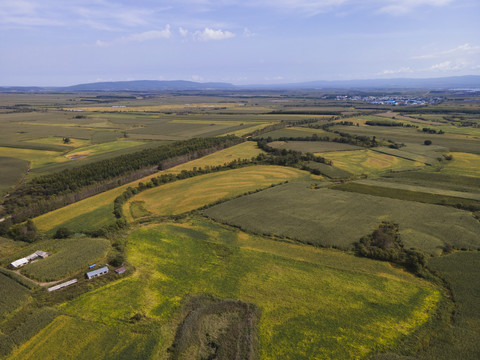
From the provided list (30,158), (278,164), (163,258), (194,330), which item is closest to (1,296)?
(163,258)

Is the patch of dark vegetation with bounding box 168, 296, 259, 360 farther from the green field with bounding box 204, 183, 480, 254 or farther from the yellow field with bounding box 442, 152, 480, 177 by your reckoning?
the yellow field with bounding box 442, 152, 480, 177

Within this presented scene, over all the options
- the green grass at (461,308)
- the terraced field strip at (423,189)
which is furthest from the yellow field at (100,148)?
the green grass at (461,308)

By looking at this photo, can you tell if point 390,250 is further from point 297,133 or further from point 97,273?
point 297,133

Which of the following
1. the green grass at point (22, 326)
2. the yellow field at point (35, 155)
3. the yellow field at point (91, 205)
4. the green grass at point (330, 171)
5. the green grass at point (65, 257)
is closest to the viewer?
the green grass at point (22, 326)

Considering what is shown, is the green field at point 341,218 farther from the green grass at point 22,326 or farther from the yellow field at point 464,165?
the yellow field at point 464,165

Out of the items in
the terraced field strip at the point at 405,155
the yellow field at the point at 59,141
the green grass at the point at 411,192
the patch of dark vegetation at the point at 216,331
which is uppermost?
the yellow field at the point at 59,141

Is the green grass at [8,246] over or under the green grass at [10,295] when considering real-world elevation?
over

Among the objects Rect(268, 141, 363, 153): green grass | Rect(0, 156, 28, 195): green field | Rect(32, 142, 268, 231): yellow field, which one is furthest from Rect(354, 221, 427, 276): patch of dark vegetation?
Rect(0, 156, 28, 195): green field
